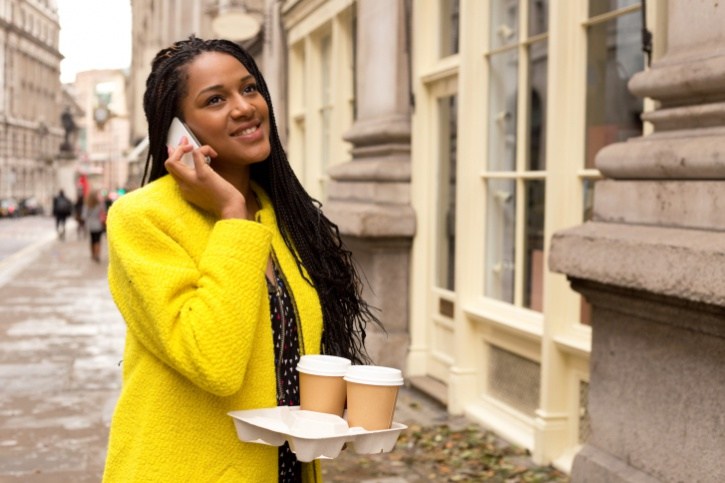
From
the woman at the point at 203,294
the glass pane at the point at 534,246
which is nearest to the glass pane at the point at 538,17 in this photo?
the glass pane at the point at 534,246

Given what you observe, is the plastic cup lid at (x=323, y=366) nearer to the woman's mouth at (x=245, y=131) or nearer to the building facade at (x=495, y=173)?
the woman's mouth at (x=245, y=131)

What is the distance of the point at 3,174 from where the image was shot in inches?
3750

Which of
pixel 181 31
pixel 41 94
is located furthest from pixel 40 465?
pixel 41 94

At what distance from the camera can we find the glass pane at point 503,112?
23.8ft

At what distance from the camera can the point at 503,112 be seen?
291 inches

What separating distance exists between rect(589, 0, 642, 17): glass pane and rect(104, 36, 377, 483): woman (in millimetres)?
3868

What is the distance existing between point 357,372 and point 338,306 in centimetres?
37

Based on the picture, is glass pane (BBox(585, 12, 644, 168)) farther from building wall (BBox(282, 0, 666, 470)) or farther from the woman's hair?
the woman's hair

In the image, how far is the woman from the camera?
80.6 inches

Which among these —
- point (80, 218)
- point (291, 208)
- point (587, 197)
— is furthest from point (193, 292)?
point (80, 218)

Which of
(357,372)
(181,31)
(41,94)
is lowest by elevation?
(357,372)

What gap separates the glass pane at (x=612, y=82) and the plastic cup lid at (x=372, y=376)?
3860mm

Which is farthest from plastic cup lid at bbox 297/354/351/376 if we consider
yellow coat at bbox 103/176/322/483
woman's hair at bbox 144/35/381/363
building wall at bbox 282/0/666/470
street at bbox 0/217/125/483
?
building wall at bbox 282/0/666/470

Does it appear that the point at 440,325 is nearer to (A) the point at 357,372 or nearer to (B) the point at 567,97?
(B) the point at 567,97
